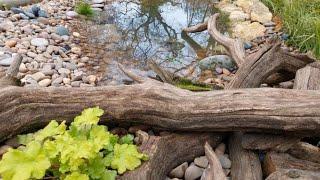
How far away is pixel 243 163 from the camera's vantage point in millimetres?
2820

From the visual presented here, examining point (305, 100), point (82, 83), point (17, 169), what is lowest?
point (82, 83)

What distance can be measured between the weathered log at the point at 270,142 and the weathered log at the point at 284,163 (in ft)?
0.15

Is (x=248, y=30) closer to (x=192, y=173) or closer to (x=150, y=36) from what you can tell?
(x=150, y=36)

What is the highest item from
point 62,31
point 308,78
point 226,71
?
point 308,78

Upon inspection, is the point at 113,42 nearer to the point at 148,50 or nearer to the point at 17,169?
the point at 148,50

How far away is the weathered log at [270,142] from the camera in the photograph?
2830 millimetres

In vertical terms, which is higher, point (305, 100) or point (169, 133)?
point (305, 100)

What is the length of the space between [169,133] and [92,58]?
8.51ft

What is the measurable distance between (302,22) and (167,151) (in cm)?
364

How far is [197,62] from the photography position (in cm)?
556

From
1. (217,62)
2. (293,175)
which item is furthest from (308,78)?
(217,62)

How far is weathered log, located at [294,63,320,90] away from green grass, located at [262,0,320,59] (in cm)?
147

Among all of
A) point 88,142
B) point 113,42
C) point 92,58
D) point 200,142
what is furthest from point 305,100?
point 113,42

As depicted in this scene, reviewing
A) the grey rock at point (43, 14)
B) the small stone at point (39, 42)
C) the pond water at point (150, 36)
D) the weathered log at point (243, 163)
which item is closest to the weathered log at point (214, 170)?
the weathered log at point (243, 163)
